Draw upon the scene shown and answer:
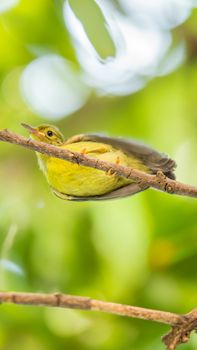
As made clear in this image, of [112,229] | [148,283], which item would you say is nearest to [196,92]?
[112,229]

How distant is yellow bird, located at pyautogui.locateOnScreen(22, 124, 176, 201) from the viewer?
160 centimetres

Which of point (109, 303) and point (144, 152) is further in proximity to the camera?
point (144, 152)

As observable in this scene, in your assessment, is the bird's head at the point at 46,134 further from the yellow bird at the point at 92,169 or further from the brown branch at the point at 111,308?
the brown branch at the point at 111,308

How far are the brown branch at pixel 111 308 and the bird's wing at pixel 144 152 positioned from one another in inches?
16.1

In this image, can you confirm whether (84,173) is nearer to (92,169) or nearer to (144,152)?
(92,169)

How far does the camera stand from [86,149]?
1638 mm

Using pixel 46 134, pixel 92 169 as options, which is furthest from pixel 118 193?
pixel 46 134

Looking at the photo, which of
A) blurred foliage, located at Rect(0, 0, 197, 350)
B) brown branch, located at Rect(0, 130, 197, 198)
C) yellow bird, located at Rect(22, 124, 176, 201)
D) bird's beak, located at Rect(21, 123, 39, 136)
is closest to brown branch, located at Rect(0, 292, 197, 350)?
brown branch, located at Rect(0, 130, 197, 198)

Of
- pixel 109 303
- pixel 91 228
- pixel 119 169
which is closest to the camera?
pixel 109 303

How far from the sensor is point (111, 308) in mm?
1168

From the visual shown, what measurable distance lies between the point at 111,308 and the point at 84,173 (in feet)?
1.88

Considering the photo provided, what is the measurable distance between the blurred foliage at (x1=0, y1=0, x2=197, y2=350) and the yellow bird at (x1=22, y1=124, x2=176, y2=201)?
746mm

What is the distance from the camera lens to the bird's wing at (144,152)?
1.58 meters

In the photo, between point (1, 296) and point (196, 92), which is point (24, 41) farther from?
point (1, 296)
